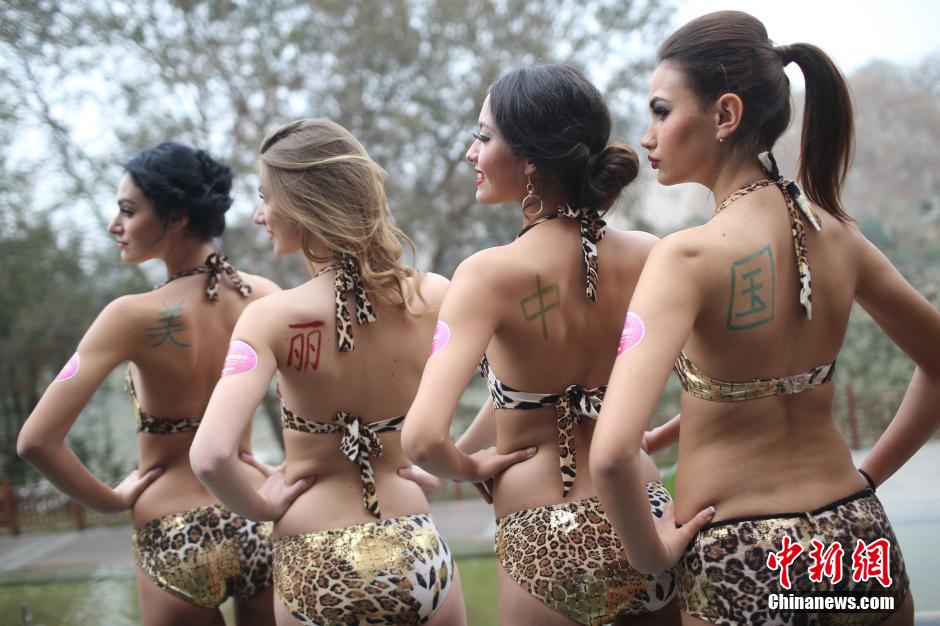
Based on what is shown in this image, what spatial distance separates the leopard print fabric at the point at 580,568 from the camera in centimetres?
178

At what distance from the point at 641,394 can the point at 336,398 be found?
93 centimetres

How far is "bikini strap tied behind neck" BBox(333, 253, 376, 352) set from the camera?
2064mm

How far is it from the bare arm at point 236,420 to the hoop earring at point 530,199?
2.25ft

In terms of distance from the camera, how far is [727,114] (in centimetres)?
162

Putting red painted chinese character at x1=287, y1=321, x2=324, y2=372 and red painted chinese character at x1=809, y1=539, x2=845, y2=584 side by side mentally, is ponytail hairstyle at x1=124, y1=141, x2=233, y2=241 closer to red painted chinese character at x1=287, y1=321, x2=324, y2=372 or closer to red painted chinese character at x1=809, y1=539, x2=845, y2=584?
red painted chinese character at x1=287, y1=321, x2=324, y2=372

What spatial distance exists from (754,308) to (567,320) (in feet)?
1.45

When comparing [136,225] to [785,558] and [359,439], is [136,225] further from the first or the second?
[785,558]

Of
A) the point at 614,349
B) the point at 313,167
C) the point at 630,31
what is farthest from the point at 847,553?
the point at 630,31

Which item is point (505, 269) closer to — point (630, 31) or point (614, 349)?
point (614, 349)

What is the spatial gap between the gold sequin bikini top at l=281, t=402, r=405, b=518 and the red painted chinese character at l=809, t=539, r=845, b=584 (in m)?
1.02

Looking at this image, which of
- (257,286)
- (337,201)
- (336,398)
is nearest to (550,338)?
(336,398)

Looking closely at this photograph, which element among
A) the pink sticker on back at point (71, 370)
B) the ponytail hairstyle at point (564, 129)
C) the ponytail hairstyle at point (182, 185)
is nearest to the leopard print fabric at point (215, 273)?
the ponytail hairstyle at point (182, 185)

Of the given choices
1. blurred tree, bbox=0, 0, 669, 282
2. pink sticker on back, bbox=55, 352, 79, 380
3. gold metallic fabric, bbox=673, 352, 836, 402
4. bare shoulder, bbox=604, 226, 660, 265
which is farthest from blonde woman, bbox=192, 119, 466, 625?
blurred tree, bbox=0, 0, 669, 282

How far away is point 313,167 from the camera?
2.16 meters
